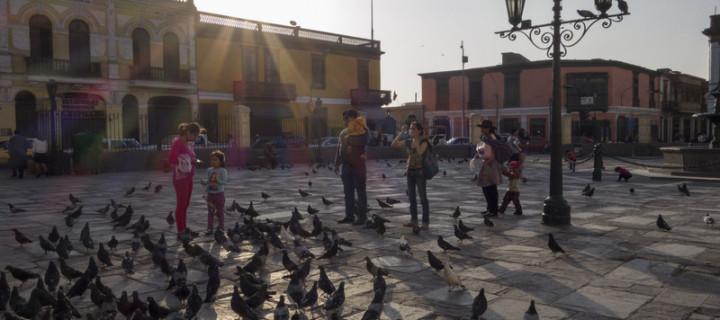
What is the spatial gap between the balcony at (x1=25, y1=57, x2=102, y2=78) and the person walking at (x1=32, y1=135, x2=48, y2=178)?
9.66 meters

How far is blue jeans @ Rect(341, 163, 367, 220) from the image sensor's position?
7258 millimetres

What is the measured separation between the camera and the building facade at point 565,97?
4262cm

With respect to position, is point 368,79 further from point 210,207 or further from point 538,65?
point 210,207

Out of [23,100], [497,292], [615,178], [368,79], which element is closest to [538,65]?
[368,79]

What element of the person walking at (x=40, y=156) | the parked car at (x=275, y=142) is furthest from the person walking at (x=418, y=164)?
the parked car at (x=275, y=142)

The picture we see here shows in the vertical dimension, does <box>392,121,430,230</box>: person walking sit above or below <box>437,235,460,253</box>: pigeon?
above

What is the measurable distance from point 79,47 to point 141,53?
2.84 m

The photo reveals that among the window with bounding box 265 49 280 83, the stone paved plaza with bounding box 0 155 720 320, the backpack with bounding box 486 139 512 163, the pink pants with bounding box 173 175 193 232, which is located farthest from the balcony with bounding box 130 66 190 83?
the backpack with bounding box 486 139 512 163

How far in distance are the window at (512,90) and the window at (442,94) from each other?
5.60m

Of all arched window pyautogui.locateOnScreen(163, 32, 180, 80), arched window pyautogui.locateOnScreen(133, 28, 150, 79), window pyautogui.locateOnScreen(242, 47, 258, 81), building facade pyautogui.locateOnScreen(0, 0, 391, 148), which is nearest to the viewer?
building facade pyautogui.locateOnScreen(0, 0, 391, 148)

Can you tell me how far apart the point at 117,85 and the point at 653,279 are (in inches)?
1027

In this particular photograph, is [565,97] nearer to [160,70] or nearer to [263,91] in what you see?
[263,91]

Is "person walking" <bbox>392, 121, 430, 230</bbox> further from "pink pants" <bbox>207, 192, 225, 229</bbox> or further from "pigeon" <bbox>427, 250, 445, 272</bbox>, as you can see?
"pink pants" <bbox>207, 192, 225, 229</bbox>

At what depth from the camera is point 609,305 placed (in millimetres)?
3867
